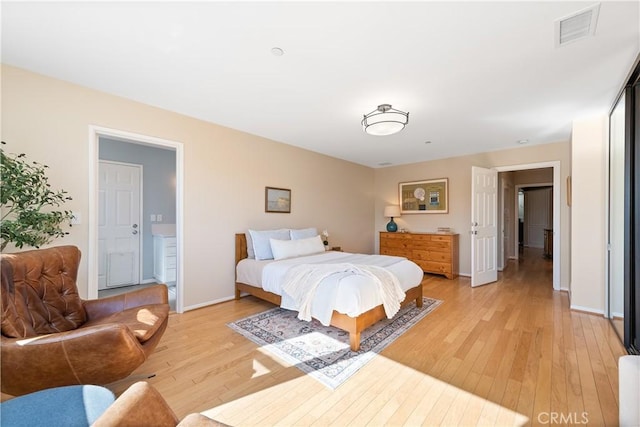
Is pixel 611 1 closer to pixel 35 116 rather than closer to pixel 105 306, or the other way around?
pixel 105 306

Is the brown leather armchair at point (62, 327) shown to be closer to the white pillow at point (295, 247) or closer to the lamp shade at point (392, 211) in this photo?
the white pillow at point (295, 247)

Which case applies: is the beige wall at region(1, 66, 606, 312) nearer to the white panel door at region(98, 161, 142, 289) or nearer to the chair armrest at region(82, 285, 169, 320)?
the chair armrest at region(82, 285, 169, 320)

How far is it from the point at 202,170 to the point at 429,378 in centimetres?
333

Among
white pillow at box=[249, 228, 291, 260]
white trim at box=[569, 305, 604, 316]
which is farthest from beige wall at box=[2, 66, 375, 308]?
white trim at box=[569, 305, 604, 316]

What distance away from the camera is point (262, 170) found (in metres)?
4.26

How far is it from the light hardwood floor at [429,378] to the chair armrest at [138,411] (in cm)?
74

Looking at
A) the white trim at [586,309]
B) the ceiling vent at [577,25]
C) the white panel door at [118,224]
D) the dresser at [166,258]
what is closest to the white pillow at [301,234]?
the dresser at [166,258]

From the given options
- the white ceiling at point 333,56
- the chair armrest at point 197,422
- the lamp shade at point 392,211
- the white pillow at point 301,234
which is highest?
the white ceiling at point 333,56

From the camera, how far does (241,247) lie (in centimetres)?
391

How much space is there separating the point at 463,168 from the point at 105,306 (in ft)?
19.2

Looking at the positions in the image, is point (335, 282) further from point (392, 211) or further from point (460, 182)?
point (460, 182)

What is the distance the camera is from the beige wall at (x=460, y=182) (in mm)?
4340

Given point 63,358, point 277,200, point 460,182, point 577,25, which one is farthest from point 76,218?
point 460,182

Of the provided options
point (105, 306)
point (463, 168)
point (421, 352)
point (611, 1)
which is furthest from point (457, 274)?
point (105, 306)
